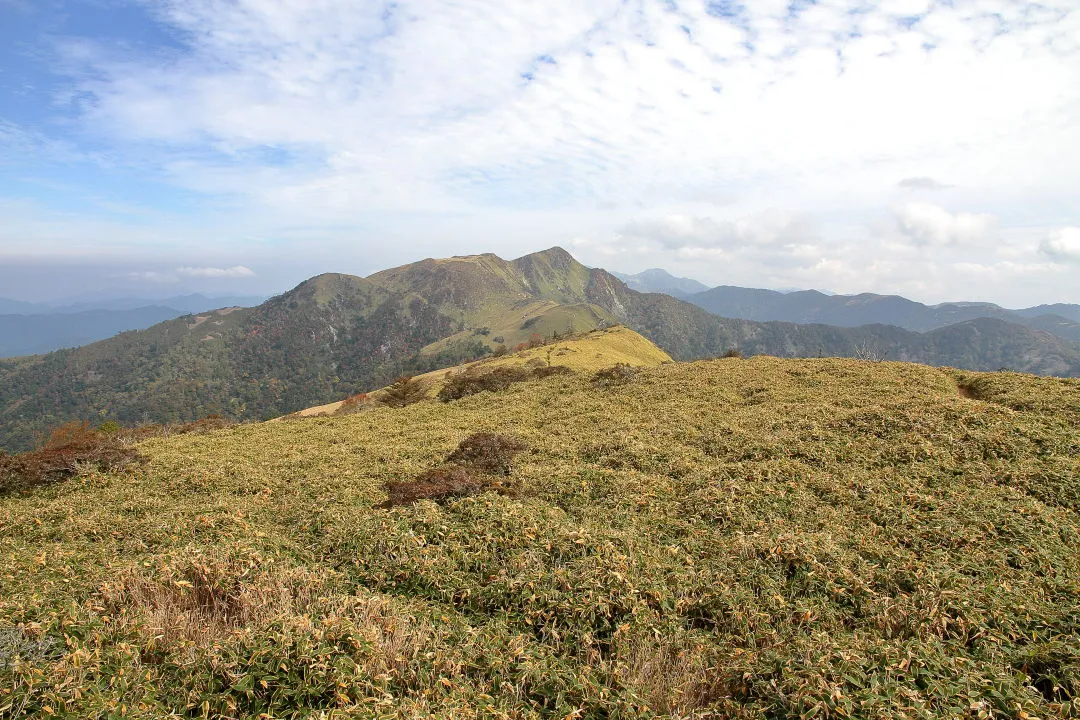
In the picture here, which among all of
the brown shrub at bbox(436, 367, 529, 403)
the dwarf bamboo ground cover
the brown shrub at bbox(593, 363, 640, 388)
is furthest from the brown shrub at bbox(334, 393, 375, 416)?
the dwarf bamboo ground cover

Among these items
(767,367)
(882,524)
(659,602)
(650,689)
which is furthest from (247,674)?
(767,367)

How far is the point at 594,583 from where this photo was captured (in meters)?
8.34

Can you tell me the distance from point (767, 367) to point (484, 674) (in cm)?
2671

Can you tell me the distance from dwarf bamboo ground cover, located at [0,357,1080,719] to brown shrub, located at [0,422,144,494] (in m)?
0.55

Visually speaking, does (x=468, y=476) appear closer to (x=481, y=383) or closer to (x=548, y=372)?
(x=481, y=383)

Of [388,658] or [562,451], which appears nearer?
[388,658]

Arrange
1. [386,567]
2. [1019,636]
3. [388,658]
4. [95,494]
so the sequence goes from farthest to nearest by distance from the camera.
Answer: [95,494] < [386,567] < [1019,636] < [388,658]

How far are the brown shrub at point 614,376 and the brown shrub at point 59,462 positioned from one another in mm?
22297

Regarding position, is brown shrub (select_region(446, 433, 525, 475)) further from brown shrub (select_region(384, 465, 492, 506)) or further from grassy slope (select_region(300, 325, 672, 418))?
grassy slope (select_region(300, 325, 672, 418))

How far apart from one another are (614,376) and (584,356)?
43.1m

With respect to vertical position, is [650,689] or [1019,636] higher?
[1019,636]

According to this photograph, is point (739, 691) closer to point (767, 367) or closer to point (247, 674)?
point (247, 674)

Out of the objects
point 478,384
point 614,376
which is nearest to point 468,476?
point 614,376

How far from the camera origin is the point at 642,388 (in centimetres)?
2791
